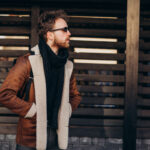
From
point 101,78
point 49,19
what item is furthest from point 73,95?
point 101,78

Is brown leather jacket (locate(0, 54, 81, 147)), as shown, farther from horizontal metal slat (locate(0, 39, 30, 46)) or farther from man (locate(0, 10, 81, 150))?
horizontal metal slat (locate(0, 39, 30, 46))

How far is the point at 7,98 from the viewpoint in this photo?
2.39 metres

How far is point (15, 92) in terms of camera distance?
241cm

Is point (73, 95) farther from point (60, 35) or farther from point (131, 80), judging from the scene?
point (131, 80)

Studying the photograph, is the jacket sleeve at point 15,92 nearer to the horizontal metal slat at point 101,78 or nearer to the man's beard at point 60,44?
the man's beard at point 60,44

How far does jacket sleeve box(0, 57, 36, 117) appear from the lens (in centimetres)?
238

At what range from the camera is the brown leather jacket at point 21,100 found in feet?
7.82

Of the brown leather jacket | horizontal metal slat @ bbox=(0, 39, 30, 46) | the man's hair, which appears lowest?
the brown leather jacket

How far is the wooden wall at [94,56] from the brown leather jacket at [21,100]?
2295 mm

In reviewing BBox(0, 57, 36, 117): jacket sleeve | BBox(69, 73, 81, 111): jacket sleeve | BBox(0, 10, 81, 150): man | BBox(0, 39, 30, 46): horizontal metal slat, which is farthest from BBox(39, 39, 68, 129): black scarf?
BBox(0, 39, 30, 46): horizontal metal slat

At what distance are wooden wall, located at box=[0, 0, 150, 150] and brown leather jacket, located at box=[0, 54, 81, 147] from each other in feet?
7.53

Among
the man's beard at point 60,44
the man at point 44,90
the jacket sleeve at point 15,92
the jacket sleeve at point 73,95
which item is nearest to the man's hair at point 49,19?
the man at point 44,90

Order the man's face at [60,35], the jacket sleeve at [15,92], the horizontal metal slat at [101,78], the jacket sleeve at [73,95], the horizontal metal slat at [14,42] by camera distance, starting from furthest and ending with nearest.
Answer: the horizontal metal slat at [14,42], the horizontal metal slat at [101,78], the jacket sleeve at [73,95], the man's face at [60,35], the jacket sleeve at [15,92]

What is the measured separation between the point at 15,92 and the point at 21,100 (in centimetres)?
10
